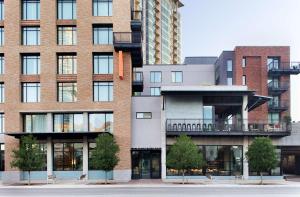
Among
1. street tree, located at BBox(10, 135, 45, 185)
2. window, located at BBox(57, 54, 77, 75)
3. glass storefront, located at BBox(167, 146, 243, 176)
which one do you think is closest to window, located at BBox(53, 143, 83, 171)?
street tree, located at BBox(10, 135, 45, 185)

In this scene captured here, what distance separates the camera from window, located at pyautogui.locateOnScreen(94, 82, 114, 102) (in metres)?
43.5

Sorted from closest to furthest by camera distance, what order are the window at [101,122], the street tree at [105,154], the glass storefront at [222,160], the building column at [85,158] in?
the street tree at [105,154], the glass storefront at [222,160], the building column at [85,158], the window at [101,122]

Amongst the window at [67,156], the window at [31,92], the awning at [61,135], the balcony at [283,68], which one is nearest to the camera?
the awning at [61,135]

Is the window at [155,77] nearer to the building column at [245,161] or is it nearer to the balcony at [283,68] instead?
the balcony at [283,68]

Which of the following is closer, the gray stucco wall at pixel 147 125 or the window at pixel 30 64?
the gray stucco wall at pixel 147 125

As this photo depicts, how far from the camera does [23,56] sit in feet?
145

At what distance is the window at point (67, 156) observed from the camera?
42812 mm

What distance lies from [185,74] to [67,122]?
33.1 meters

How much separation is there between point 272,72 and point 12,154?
49.1 meters

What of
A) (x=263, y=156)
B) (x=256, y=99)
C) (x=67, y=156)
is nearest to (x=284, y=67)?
(x=256, y=99)

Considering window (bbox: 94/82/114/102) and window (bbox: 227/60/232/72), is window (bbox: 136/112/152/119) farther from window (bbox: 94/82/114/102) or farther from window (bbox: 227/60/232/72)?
window (bbox: 227/60/232/72)

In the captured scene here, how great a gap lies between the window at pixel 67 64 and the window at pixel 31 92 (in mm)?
3276

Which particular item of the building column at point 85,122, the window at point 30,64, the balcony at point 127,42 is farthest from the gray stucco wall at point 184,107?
the window at point 30,64

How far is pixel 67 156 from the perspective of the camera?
4306 centimetres
